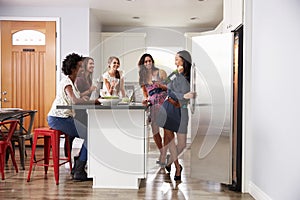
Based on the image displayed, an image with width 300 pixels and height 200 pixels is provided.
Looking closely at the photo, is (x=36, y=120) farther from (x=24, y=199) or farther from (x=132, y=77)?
(x=24, y=199)

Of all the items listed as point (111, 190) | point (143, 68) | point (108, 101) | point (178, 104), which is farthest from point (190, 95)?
point (111, 190)

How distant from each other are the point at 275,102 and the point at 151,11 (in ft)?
13.2

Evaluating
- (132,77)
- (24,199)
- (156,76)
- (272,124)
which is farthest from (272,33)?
(132,77)

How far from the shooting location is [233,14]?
371cm

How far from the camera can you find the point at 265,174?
2.91 m

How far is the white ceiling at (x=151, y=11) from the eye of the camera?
567 cm

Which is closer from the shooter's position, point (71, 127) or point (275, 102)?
point (275, 102)

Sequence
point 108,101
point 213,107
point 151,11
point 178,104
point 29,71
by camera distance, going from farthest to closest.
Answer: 1. point 151,11
2. point 29,71
3. point 178,104
4. point 213,107
5. point 108,101

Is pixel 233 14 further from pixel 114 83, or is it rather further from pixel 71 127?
pixel 71 127

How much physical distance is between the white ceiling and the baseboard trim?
3326 mm

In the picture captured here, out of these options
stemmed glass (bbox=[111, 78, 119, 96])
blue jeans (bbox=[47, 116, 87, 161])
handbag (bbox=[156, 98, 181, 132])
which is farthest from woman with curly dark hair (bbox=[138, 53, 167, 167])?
blue jeans (bbox=[47, 116, 87, 161])

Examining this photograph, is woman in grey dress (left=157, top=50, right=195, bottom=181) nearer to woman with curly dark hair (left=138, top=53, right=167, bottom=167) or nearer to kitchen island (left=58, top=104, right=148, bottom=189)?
woman with curly dark hair (left=138, top=53, right=167, bottom=167)

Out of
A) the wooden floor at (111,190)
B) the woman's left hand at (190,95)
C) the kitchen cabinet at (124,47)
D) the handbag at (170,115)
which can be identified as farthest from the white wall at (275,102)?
the kitchen cabinet at (124,47)

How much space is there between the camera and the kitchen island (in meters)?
3.35
